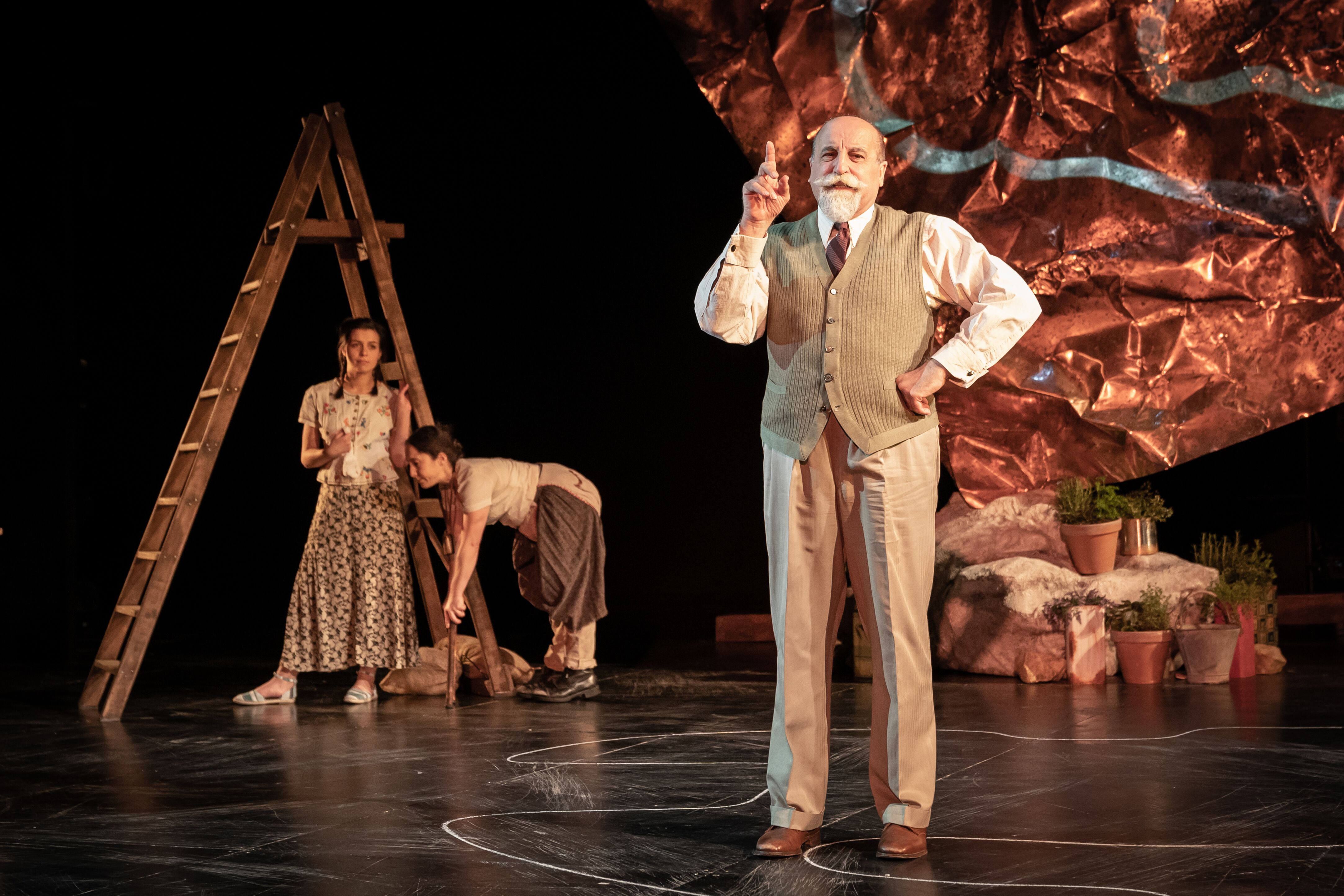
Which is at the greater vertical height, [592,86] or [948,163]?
[592,86]

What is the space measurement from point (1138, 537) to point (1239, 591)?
1.58ft

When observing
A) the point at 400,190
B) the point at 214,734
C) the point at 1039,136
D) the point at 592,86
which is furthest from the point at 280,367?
the point at 1039,136

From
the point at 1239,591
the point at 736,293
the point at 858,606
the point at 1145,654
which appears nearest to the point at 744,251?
the point at 736,293

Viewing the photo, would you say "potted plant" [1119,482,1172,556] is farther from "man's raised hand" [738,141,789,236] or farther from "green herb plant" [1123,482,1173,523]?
"man's raised hand" [738,141,789,236]

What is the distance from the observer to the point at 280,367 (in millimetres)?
7336

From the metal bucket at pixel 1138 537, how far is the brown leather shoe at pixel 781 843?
3531mm

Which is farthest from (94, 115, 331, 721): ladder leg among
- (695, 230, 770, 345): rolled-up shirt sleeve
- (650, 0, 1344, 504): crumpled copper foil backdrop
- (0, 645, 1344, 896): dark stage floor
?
(695, 230, 770, 345): rolled-up shirt sleeve

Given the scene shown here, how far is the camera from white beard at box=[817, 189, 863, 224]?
244 centimetres

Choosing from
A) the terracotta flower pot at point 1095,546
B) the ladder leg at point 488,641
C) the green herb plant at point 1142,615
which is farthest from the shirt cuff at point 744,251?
the terracotta flower pot at point 1095,546

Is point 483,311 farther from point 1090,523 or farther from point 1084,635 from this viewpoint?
point 1084,635

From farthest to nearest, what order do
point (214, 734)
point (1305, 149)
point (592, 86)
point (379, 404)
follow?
point (592, 86) → point (1305, 149) → point (379, 404) → point (214, 734)

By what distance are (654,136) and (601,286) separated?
2.78ft

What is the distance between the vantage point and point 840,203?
2.44 metres

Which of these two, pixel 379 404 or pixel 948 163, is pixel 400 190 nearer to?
pixel 379 404
